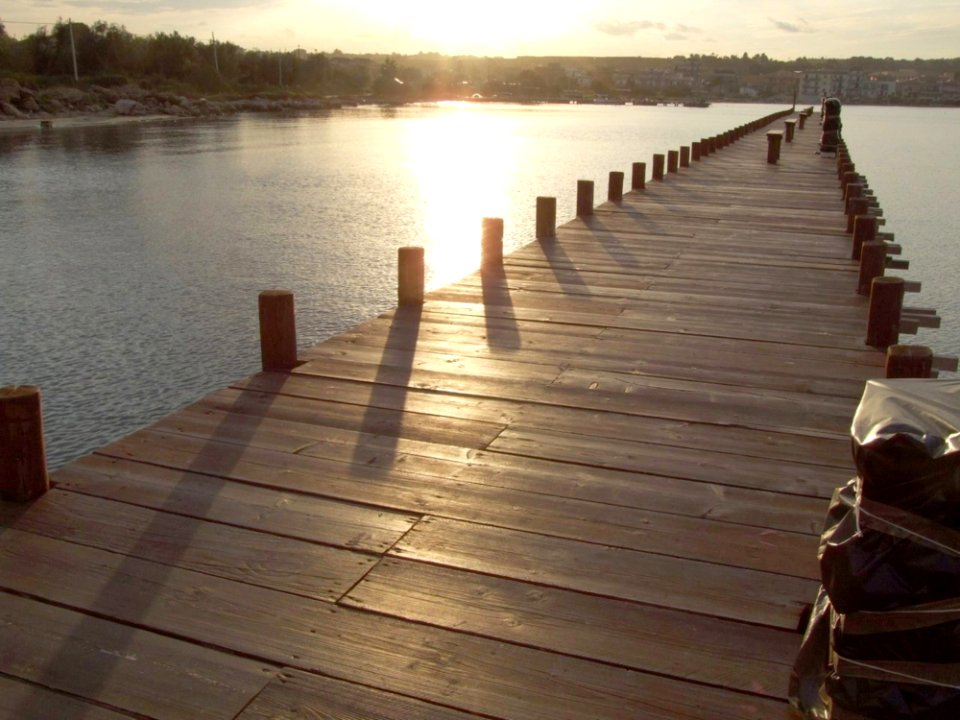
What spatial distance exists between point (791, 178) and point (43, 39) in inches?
3469

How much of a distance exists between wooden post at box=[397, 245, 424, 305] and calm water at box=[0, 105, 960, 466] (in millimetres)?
3777

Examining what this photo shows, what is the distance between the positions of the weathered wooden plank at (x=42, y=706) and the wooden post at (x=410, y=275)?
4.78m

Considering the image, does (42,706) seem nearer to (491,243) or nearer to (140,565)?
(140,565)

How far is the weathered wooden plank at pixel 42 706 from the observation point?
245 cm

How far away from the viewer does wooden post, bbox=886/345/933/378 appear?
443 cm

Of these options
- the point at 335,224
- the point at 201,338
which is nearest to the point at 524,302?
the point at 201,338

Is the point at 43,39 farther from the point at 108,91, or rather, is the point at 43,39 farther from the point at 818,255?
the point at 818,255

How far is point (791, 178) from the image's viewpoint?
58.7ft

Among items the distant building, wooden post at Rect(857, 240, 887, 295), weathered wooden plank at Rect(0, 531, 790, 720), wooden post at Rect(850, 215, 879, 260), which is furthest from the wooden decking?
the distant building

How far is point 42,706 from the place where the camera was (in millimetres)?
2484

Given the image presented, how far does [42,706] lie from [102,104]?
79920 millimetres

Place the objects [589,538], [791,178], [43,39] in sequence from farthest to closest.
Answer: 1. [43,39]
2. [791,178]
3. [589,538]

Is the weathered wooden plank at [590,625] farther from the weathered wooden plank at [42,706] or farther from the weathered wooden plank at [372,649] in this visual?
the weathered wooden plank at [42,706]

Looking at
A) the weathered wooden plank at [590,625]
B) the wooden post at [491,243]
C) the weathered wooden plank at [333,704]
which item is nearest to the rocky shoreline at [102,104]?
the wooden post at [491,243]
